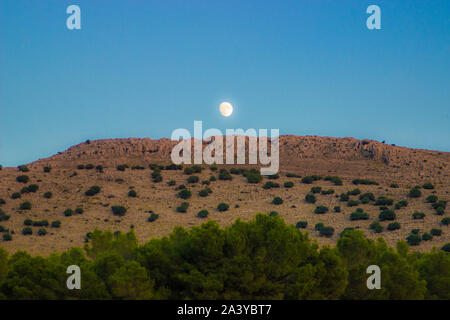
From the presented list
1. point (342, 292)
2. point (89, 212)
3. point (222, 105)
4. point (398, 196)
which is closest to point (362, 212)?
point (398, 196)

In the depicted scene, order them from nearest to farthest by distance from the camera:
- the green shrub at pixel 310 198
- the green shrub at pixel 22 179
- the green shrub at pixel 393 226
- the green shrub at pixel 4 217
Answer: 1. the green shrub at pixel 393 226
2. the green shrub at pixel 4 217
3. the green shrub at pixel 310 198
4. the green shrub at pixel 22 179

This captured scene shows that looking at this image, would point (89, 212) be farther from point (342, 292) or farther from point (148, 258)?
point (342, 292)

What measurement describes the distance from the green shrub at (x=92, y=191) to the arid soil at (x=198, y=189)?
4.31ft

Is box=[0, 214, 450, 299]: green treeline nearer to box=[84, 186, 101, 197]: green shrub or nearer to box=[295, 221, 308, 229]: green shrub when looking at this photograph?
box=[295, 221, 308, 229]: green shrub

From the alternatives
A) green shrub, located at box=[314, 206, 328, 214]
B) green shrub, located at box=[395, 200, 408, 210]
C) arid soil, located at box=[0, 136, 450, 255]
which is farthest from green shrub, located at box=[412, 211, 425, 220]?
green shrub, located at box=[314, 206, 328, 214]

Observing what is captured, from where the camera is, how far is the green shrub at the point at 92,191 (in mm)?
72688

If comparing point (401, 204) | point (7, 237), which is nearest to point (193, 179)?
point (7, 237)

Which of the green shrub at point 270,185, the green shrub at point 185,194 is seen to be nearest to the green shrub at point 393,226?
the green shrub at point 270,185

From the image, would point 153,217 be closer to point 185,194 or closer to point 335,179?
point 185,194

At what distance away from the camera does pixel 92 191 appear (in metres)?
72.9

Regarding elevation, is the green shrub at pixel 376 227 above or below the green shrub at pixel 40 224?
above

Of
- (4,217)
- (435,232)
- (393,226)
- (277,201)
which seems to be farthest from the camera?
(277,201)

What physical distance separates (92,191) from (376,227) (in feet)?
129

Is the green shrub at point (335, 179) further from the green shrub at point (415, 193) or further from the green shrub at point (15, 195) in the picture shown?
the green shrub at point (15, 195)
